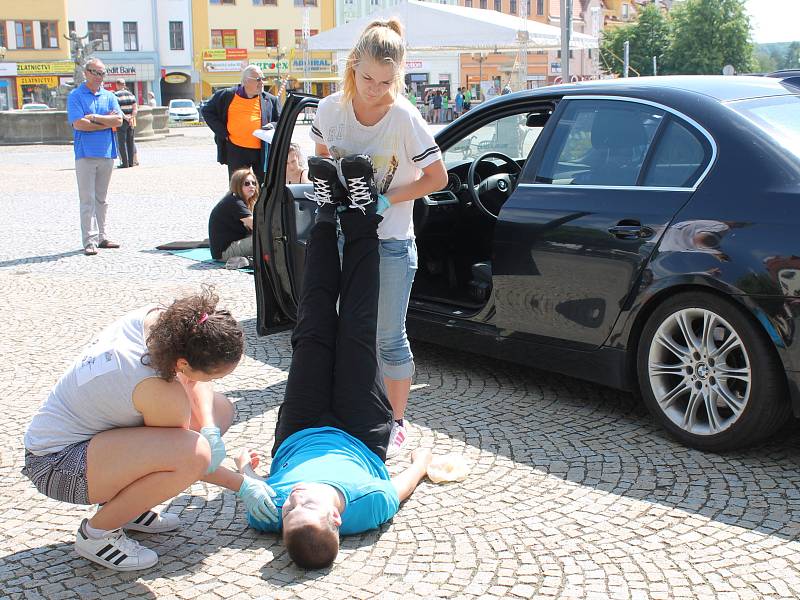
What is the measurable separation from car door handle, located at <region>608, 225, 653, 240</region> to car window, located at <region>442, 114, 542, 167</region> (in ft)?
4.39

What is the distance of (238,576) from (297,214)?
292 cm

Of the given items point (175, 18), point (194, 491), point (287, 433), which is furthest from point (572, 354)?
point (175, 18)

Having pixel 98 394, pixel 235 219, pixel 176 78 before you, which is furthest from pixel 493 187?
pixel 176 78

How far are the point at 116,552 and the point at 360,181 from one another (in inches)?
69.9

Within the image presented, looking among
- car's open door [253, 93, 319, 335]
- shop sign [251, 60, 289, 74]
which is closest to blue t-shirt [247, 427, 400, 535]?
car's open door [253, 93, 319, 335]

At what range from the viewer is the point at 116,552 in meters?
3.50

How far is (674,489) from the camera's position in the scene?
414 cm

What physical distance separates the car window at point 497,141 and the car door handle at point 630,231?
4.39 ft

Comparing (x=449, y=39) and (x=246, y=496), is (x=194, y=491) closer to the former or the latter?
(x=246, y=496)

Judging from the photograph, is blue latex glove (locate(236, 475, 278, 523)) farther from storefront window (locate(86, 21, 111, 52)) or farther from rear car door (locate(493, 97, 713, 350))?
storefront window (locate(86, 21, 111, 52))

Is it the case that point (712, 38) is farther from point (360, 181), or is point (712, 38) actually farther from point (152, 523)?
point (152, 523)

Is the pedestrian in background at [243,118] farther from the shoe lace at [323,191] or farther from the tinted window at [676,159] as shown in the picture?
the tinted window at [676,159]

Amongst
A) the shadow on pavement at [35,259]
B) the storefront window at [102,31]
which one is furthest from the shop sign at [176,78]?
the shadow on pavement at [35,259]

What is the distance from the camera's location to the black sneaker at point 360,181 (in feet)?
13.9
